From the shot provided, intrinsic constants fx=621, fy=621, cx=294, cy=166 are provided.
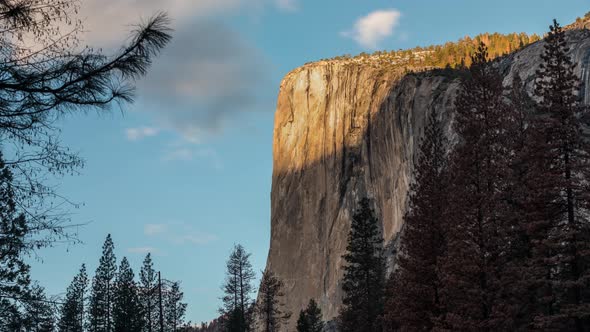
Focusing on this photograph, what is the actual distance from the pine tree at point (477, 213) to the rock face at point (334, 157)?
1849 inches

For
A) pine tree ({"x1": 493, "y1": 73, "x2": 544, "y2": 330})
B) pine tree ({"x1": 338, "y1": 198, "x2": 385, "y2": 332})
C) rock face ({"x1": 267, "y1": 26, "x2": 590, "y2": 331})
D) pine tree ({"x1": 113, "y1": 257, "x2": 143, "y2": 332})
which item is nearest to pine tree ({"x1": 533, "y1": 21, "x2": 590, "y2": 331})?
pine tree ({"x1": 493, "y1": 73, "x2": 544, "y2": 330})

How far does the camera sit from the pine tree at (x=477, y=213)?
24.4 meters

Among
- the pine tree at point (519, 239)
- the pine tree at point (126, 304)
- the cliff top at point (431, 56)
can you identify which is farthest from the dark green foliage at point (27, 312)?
the cliff top at point (431, 56)

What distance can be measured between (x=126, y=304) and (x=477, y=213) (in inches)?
1608

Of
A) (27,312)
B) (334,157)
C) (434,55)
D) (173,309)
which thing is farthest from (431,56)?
(27,312)

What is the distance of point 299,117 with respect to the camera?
120688 mm

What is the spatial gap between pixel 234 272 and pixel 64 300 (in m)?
60.9

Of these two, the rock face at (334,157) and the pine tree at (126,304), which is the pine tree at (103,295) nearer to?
the pine tree at (126,304)

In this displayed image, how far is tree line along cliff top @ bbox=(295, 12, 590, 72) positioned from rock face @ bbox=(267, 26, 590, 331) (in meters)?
2.90

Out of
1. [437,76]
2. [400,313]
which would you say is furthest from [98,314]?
[437,76]

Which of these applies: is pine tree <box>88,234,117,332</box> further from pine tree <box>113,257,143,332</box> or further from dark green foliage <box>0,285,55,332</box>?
dark green foliage <box>0,285,55,332</box>

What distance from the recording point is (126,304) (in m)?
57.1

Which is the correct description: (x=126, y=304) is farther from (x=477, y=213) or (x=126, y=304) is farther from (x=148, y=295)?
(x=477, y=213)

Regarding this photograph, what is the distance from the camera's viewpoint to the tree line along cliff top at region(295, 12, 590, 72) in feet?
353
